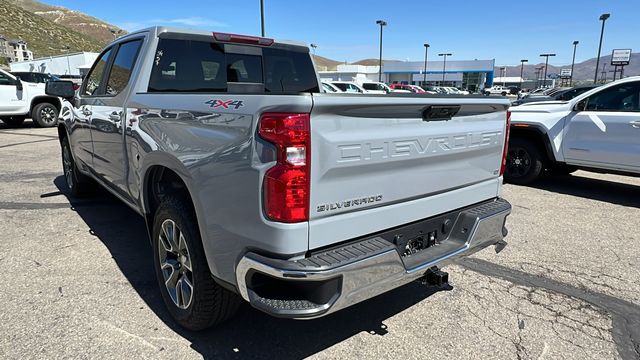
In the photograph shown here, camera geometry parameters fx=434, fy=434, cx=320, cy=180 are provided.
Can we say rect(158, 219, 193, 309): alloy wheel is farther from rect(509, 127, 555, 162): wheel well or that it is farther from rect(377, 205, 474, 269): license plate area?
rect(509, 127, 555, 162): wheel well

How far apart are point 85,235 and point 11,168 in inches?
190

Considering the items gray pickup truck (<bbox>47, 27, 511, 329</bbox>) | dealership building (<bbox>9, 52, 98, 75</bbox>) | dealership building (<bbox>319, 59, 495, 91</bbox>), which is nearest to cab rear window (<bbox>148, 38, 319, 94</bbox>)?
gray pickup truck (<bbox>47, 27, 511, 329</bbox>)

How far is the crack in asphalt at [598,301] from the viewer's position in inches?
111

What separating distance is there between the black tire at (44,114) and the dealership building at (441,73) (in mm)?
66386

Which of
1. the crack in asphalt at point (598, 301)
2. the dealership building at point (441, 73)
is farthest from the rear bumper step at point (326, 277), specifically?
the dealership building at point (441, 73)

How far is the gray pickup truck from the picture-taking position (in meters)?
2.00

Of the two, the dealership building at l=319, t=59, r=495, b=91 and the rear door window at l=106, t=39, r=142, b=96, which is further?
the dealership building at l=319, t=59, r=495, b=91

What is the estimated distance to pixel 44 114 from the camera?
14711 millimetres

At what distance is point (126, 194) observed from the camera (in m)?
3.69

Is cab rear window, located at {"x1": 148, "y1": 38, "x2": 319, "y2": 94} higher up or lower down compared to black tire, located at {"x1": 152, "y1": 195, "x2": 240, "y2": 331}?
higher up

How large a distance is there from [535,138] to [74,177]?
6973 mm

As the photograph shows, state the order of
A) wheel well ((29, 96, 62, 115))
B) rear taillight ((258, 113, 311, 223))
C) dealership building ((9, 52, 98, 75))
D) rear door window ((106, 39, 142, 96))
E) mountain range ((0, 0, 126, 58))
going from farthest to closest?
1. mountain range ((0, 0, 126, 58))
2. dealership building ((9, 52, 98, 75))
3. wheel well ((29, 96, 62, 115))
4. rear door window ((106, 39, 142, 96))
5. rear taillight ((258, 113, 311, 223))

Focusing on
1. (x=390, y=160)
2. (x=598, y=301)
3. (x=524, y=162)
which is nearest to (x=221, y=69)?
(x=390, y=160)

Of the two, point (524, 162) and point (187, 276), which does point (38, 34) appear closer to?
point (524, 162)
